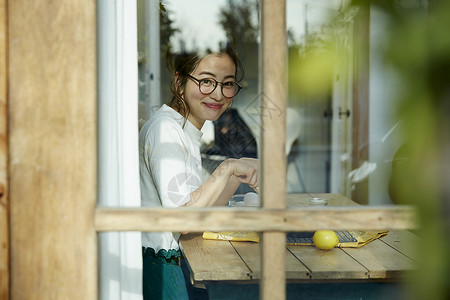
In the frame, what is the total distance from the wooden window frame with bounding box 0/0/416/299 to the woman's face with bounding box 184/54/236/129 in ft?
3.34

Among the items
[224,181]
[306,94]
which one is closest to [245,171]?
[224,181]

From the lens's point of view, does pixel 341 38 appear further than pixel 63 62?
Yes

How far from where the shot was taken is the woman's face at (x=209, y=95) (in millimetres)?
1991

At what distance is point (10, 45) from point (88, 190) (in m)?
0.31

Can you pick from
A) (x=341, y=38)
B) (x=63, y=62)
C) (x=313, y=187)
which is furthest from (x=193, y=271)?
(x=313, y=187)

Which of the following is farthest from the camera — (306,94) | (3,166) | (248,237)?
(306,94)

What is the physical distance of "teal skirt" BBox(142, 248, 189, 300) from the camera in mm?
1624

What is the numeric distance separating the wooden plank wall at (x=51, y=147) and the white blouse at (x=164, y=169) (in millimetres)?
683

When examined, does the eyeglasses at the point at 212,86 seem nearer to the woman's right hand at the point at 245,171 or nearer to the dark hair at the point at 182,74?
the dark hair at the point at 182,74

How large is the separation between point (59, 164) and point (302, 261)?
817mm

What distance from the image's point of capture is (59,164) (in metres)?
0.98

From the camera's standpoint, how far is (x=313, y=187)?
641 centimetres

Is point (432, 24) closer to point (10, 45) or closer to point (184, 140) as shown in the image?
point (10, 45)

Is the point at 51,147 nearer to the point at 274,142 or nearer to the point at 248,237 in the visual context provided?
the point at 274,142
